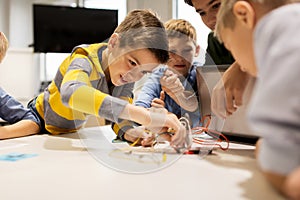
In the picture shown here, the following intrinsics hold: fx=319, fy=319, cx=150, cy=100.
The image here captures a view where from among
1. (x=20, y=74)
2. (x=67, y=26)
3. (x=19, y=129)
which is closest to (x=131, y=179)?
(x=19, y=129)

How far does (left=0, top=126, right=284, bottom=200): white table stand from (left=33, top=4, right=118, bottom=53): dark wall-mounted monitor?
6.60 ft

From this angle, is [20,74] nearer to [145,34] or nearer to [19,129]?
[19,129]

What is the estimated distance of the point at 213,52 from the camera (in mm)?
961

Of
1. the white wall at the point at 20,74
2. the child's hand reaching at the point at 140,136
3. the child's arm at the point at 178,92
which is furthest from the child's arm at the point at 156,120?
the white wall at the point at 20,74

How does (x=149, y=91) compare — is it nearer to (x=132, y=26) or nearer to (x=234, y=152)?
(x=132, y=26)

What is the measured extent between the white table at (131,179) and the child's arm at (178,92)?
21 cm

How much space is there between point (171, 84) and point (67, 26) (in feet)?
6.21

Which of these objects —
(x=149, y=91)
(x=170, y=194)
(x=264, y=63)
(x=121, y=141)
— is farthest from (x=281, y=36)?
(x=149, y=91)

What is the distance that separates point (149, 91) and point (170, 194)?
0.59 meters

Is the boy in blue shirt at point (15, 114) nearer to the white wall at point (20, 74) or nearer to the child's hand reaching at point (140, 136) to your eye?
the child's hand reaching at point (140, 136)

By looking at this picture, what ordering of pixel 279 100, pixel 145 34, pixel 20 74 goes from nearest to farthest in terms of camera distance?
pixel 279 100 < pixel 145 34 < pixel 20 74

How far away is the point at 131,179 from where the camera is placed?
0.42 metres

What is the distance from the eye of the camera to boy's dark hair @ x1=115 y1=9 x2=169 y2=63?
0.76 m

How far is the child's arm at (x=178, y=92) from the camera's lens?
798 millimetres
